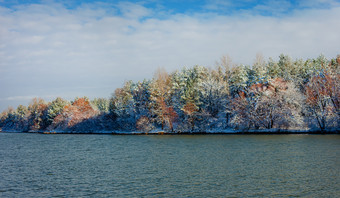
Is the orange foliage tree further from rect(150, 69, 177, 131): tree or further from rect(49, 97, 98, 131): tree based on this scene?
rect(150, 69, 177, 131): tree

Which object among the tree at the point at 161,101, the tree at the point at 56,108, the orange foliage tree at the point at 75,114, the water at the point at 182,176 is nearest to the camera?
the water at the point at 182,176

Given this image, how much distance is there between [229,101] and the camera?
3285 inches

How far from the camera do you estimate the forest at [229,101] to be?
2798 inches

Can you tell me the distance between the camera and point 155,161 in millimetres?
35000

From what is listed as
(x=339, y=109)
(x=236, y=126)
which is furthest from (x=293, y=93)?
(x=236, y=126)

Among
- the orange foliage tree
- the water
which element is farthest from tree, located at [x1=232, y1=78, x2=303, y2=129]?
the orange foliage tree

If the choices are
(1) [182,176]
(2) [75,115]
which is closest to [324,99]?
(1) [182,176]

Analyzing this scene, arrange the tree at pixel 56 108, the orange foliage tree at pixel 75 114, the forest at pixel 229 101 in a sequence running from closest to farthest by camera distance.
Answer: the forest at pixel 229 101 → the orange foliage tree at pixel 75 114 → the tree at pixel 56 108

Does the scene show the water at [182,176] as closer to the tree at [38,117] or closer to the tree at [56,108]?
the tree at [56,108]

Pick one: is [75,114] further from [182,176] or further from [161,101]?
[182,176]

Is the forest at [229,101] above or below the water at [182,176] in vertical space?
above

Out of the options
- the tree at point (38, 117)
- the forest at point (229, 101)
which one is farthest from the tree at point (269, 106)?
the tree at point (38, 117)

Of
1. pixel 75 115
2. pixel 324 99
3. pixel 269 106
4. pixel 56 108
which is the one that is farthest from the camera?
pixel 56 108

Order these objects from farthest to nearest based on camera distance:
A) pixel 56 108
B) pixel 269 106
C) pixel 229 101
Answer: pixel 56 108 → pixel 229 101 → pixel 269 106
